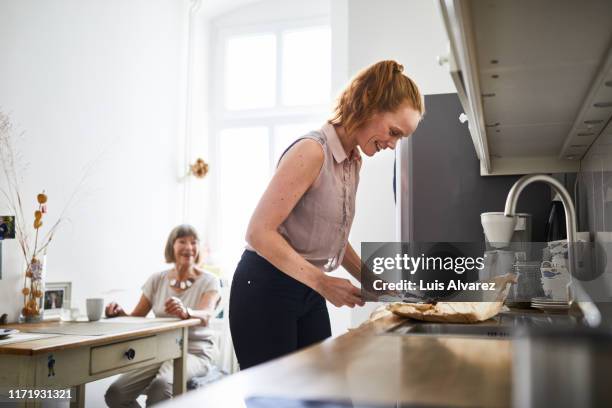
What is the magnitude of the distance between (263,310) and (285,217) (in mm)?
232

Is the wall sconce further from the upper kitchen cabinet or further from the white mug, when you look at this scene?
the upper kitchen cabinet

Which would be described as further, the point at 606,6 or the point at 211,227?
the point at 211,227

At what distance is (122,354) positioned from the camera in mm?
2180

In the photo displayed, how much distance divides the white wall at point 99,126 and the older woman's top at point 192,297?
467 millimetres

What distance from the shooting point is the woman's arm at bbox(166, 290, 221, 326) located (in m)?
2.66

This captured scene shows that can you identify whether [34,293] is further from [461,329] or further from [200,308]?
[461,329]

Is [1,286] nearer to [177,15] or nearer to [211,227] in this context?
[211,227]

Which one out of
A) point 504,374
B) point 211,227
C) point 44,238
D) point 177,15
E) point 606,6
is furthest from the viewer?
point 211,227

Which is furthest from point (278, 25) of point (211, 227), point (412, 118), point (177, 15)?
point (412, 118)

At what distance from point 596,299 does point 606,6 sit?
0.87 m

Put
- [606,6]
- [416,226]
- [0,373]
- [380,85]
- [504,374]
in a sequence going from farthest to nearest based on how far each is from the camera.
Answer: [416,226] < [0,373] < [380,85] < [606,6] < [504,374]

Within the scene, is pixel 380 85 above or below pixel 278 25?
below

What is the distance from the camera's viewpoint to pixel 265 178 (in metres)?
4.51

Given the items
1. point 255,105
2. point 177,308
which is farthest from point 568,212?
point 255,105
